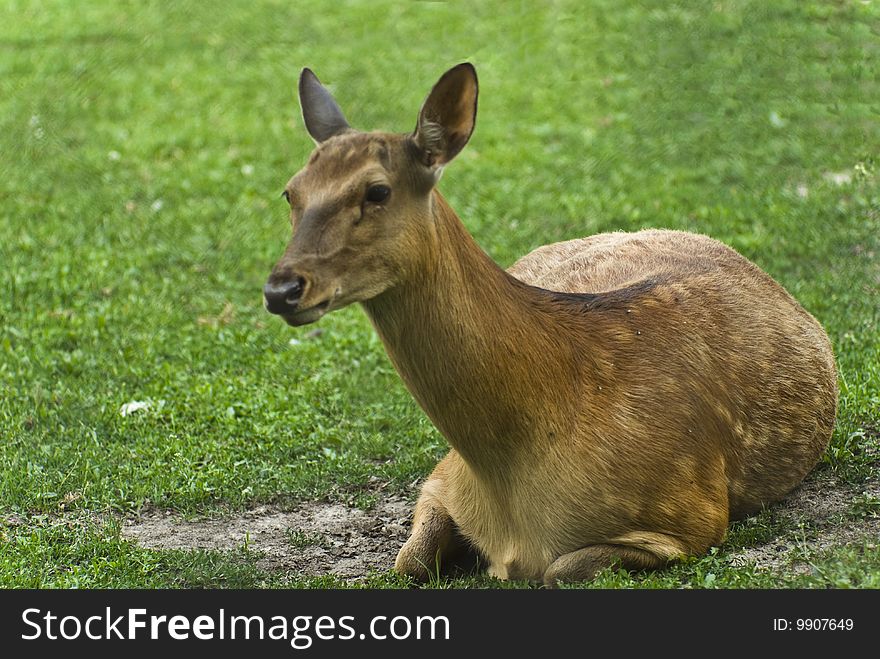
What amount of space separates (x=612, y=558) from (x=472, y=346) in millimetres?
1084

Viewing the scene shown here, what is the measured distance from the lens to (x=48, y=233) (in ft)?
36.6

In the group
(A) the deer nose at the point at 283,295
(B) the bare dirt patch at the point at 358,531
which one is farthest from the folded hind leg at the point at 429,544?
(A) the deer nose at the point at 283,295

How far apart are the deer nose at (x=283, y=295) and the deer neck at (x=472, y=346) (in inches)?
18.6

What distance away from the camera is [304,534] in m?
7.00

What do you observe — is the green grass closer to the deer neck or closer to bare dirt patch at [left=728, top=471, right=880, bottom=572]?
bare dirt patch at [left=728, top=471, right=880, bottom=572]

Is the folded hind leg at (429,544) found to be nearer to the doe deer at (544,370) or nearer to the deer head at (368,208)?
the doe deer at (544,370)

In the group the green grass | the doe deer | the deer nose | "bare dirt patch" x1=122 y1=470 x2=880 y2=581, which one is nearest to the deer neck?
the doe deer

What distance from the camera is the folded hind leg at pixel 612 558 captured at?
5.82 meters

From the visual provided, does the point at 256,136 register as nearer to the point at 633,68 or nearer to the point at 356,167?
the point at 633,68

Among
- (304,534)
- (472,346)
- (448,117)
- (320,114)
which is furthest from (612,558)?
(320,114)

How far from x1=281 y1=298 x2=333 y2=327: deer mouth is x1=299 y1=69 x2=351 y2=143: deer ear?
981 millimetres

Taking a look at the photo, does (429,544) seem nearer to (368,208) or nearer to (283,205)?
(368,208)

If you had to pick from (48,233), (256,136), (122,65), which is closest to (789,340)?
(48,233)

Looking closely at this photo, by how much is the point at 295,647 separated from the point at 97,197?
23.9 feet
